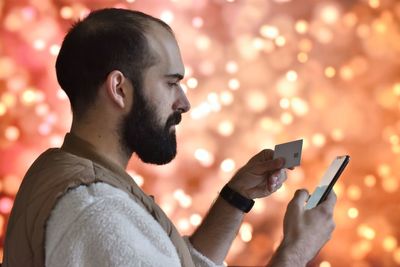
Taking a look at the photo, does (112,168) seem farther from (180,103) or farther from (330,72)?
(330,72)

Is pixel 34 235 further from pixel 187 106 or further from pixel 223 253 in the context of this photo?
pixel 223 253

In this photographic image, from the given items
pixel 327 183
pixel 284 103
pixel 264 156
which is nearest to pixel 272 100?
pixel 284 103

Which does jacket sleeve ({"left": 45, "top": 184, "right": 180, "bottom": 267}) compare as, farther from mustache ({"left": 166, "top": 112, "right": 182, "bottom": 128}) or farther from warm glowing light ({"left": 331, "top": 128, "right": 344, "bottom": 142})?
warm glowing light ({"left": 331, "top": 128, "right": 344, "bottom": 142})

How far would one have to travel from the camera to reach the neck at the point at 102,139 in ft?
3.19

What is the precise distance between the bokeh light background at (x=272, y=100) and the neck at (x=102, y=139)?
141 cm

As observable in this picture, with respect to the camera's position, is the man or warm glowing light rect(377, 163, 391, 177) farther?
warm glowing light rect(377, 163, 391, 177)

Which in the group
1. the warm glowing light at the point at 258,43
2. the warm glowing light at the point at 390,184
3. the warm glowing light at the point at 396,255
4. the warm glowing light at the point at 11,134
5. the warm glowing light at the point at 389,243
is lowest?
the warm glowing light at the point at 396,255

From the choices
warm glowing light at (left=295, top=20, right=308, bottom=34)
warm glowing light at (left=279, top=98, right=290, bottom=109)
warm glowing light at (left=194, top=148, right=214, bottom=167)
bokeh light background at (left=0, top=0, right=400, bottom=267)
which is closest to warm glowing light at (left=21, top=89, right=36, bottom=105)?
bokeh light background at (left=0, top=0, right=400, bottom=267)

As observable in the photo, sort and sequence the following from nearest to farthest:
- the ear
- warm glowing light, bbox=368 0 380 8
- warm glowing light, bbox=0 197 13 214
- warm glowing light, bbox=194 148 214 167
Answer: the ear, warm glowing light, bbox=0 197 13 214, warm glowing light, bbox=194 148 214 167, warm glowing light, bbox=368 0 380 8

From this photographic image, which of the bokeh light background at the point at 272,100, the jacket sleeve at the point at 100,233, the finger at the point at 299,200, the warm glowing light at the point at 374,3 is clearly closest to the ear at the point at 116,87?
the jacket sleeve at the point at 100,233

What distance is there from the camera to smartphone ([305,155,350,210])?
1.14 metres

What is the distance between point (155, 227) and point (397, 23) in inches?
75.0

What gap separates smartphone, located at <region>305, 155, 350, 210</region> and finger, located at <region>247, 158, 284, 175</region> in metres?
0.10

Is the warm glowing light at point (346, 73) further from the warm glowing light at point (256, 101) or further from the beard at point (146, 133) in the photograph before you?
the beard at point (146, 133)
